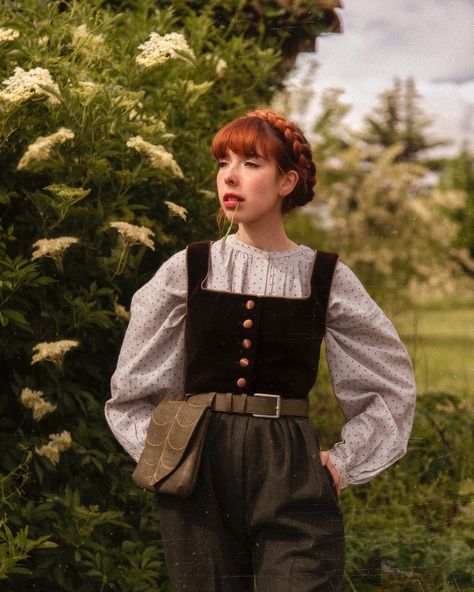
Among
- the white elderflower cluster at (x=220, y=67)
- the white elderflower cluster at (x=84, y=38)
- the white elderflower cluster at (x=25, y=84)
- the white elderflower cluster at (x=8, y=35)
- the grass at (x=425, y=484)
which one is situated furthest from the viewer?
the white elderflower cluster at (x=220, y=67)

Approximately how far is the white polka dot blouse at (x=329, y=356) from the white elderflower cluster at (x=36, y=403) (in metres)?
0.77

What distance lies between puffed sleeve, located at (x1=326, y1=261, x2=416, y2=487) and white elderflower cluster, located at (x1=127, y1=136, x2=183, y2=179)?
994 mm

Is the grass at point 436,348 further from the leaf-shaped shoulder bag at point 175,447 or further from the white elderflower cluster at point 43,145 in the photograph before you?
the leaf-shaped shoulder bag at point 175,447

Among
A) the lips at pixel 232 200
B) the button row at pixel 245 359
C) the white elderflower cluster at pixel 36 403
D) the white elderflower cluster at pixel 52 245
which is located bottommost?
the white elderflower cluster at pixel 36 403

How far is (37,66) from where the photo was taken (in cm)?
402

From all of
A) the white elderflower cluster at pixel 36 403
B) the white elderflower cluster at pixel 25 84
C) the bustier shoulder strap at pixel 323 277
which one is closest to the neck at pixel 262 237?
the bustier shoulder strap at pixel 323 277

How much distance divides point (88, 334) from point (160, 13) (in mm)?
1429

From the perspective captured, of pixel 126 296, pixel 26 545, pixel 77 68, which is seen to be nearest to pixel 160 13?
pixel 77 68

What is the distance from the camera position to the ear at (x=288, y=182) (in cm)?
310

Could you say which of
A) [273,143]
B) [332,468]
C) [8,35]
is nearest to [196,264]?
[273,143]

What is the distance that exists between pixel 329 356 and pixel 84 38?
1679 mm

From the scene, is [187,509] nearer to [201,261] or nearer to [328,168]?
[201,261]

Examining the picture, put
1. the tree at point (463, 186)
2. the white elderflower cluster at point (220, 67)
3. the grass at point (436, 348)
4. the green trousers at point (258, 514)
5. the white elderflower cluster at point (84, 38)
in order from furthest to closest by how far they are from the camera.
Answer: the tree at point (463, 186) < the grass at point (436, 348) < the white elderflower cluster at point (220, 67) < the white elderflower cluster at point (84, 38) < the green trousers at point (258, 514)

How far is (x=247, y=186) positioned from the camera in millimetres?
3045
